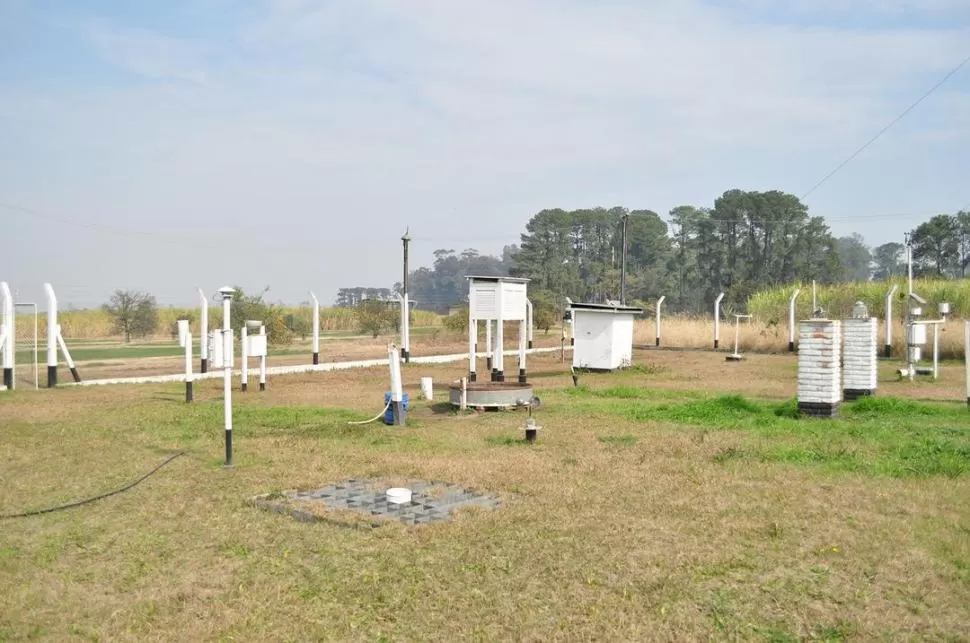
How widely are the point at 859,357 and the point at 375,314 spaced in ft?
89.7

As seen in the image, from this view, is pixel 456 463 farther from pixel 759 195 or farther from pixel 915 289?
pixel 759 195

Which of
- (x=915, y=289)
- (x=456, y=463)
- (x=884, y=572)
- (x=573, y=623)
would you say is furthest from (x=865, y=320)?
(x=915, y=289)

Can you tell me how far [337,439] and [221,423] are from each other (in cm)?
236

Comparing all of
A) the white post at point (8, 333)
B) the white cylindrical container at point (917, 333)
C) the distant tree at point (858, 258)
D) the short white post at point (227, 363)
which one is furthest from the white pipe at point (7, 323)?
the distant tree at point (858, 258)

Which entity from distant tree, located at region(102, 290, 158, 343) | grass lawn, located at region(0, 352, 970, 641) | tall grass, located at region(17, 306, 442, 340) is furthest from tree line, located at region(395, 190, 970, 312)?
grass lawn, located at region(0, 352, 970, 641)

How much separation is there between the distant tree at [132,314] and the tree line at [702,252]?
69.1 ft

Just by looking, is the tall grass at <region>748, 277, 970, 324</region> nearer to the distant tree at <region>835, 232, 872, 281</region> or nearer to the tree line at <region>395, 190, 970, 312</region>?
the tree line at <region>395, 190, 970, 312</region>

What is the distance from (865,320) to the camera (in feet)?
48.8

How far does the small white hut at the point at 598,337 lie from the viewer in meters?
22.6

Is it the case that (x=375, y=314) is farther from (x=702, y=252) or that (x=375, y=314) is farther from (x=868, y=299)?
(x=702, y=252)

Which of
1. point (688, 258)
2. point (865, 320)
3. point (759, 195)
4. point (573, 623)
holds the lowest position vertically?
point (573, 623)

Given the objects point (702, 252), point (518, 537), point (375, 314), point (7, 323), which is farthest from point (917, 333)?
point (702, 252)

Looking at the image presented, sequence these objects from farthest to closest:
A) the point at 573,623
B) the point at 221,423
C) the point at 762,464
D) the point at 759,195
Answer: the point at 759,195, the point at 221,423, the point at 762,464, the point at 573,623

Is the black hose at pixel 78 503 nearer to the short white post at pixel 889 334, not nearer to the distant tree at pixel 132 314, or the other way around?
the short white post at pixel 889 334
